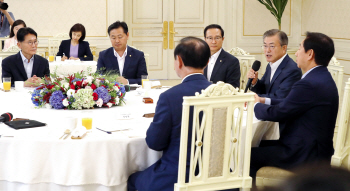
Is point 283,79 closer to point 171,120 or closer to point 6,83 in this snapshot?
point 171,120

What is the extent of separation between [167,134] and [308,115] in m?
0.93

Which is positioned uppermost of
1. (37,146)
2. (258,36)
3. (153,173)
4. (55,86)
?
(258,36)

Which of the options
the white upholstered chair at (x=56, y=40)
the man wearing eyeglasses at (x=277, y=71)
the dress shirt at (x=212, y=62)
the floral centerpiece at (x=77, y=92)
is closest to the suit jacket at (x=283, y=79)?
the man wearing eyeglasses at (x=277, y=71)

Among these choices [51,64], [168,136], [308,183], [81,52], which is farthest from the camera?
[81,52]

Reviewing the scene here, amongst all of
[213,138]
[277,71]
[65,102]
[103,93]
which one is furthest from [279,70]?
[65,102]

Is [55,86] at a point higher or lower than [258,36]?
lower

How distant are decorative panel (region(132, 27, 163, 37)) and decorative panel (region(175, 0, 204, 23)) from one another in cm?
45

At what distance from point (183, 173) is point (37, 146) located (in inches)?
31.4

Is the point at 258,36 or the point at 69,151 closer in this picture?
the point at 69,151

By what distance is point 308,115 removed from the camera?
2.52 metres

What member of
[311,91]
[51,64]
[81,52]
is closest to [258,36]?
[81,52]

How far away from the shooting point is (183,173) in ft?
6.56

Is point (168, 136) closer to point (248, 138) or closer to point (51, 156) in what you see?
point (248, 138)

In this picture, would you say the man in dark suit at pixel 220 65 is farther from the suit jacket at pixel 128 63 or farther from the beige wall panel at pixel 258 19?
the beige wall panel at pixel 258 19
